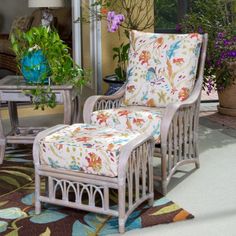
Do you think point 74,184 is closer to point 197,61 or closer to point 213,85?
point 197,61

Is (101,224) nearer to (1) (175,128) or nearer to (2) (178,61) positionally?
(1) (175,128)

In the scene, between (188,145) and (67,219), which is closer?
(67,219)

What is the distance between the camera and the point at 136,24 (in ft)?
16.8

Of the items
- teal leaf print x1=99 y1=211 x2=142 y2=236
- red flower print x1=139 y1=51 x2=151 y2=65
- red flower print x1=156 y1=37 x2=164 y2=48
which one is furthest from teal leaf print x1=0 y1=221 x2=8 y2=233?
red flower print x1=156 y1=37 x2=164 y2=48

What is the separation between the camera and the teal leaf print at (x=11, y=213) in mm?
2881

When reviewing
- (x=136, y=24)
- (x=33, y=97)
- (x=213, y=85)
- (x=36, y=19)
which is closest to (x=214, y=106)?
(x=213, y=85)

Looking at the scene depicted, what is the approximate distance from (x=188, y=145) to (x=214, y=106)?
2477 mm

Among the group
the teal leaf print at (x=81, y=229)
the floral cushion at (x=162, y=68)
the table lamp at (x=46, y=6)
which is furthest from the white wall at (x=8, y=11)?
→ the teal leaf print at (x=81, y=229)

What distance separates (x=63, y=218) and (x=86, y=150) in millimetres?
400

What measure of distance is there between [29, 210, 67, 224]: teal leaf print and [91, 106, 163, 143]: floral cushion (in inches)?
27.6

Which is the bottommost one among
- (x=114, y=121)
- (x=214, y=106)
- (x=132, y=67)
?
(x=214, y=106)

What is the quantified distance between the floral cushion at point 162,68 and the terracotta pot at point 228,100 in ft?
5.42

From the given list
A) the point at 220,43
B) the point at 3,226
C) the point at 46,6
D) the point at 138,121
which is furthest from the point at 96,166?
the point at 46,6

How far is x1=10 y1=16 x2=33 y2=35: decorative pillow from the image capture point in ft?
20.4
